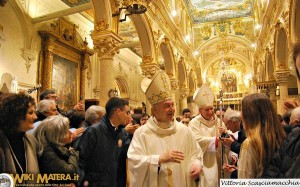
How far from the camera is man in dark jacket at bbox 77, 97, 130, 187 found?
2842 millimetres

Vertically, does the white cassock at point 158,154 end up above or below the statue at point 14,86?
below

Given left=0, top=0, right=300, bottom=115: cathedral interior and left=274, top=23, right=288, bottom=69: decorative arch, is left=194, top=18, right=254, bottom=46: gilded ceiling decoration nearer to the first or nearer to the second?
left=0, top=0, right=300, bottom=115: cathedral interior

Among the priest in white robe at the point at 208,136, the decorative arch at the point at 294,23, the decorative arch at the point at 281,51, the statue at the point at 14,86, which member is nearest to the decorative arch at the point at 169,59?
the decorative arch at the point at 281,51

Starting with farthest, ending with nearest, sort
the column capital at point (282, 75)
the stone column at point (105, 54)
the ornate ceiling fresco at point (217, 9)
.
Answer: the ornate ceiling fresco at point (217, 9), the column capital at point (282, 75), the stone column at point (105, 54)

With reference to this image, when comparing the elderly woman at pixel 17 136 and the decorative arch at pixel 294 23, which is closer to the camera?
the elderly woman at pixel 17 136

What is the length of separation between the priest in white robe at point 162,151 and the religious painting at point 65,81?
8655 millimetres

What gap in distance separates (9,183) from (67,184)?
1.62 ft

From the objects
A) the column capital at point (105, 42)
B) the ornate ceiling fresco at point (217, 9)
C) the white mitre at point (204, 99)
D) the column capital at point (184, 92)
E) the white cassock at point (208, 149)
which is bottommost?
the white cassock at point (208, 149)

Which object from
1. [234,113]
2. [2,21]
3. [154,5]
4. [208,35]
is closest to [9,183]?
[234,113]

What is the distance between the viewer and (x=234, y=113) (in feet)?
13.0

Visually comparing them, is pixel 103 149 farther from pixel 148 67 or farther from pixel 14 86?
pixel 148 67

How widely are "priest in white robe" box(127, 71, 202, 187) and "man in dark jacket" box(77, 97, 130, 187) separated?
0.51m

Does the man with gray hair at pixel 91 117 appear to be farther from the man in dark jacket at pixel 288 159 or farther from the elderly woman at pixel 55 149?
the man in dark jacket at pixel 288 159

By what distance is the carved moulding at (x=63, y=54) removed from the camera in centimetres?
997
